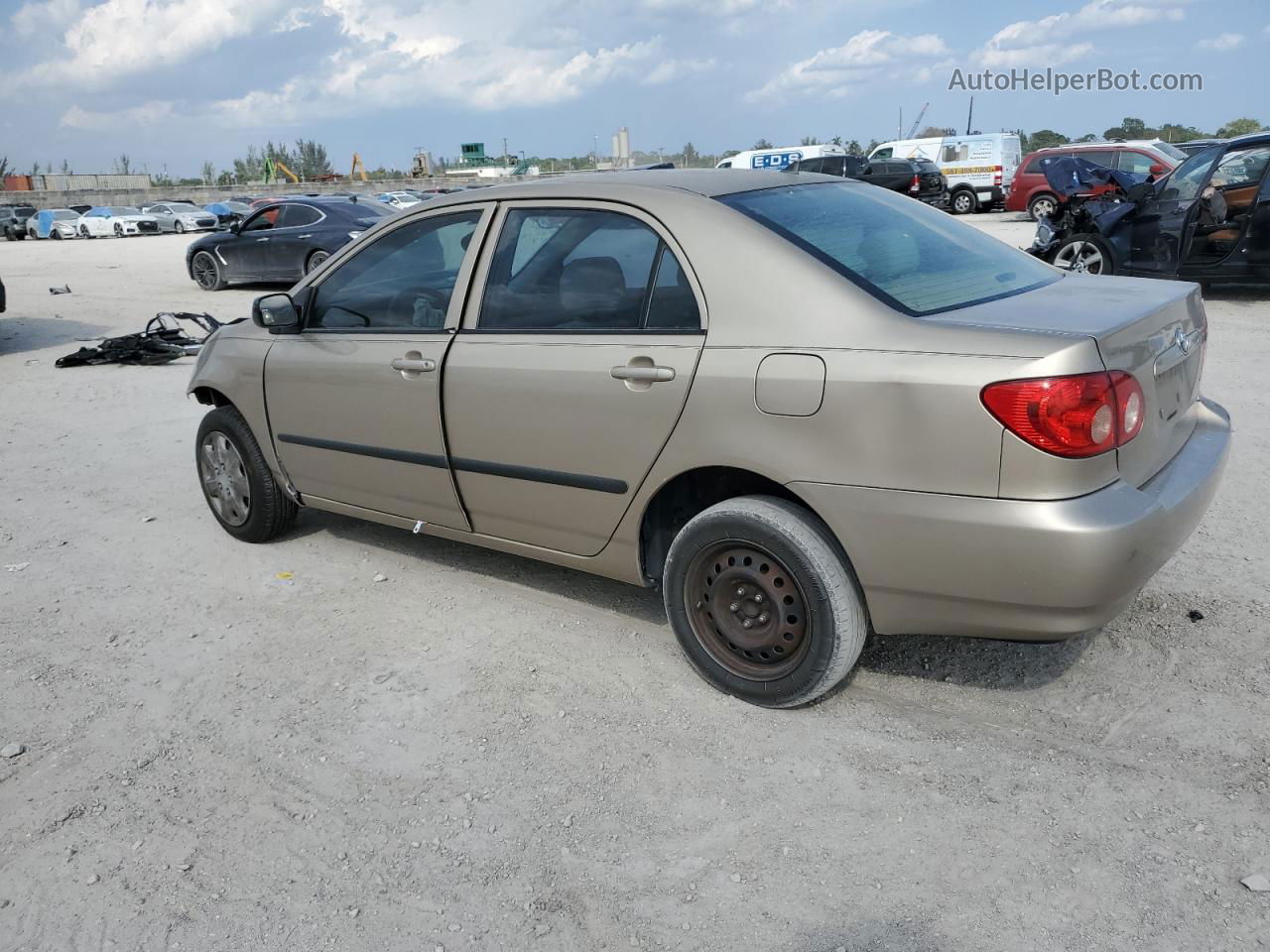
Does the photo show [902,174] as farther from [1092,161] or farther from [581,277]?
[581,277]

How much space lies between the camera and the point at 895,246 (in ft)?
11.4

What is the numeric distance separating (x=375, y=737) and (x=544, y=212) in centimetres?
195

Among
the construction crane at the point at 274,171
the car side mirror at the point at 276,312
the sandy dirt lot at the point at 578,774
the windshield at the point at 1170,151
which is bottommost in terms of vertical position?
the sandy dirt lot at the point at 578,774

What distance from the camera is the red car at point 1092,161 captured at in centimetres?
2128

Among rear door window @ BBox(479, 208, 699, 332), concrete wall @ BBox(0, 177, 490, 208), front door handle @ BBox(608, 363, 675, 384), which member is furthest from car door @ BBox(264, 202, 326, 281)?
concrete wall @ BBox(0, 177, 490, 208)

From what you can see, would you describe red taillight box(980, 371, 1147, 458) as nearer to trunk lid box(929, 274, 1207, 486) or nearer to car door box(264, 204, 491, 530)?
trunk lid box(929, 274, 1207, 486)

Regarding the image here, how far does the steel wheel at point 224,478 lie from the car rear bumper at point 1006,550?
10.3 ft

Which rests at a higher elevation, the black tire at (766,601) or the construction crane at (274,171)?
the construction crane at (274,171)

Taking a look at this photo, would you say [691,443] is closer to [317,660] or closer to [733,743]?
[733,743]

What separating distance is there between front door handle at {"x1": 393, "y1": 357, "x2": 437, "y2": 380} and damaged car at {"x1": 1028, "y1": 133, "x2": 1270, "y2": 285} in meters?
8.67

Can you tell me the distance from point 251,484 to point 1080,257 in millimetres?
9379

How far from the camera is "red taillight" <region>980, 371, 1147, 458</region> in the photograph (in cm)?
265

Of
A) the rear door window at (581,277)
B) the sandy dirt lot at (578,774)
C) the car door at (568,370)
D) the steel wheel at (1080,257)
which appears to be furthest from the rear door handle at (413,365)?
the steel wheel at (1080,257)

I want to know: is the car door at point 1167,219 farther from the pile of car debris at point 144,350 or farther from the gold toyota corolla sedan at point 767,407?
the pile of car debris at point 144,350
